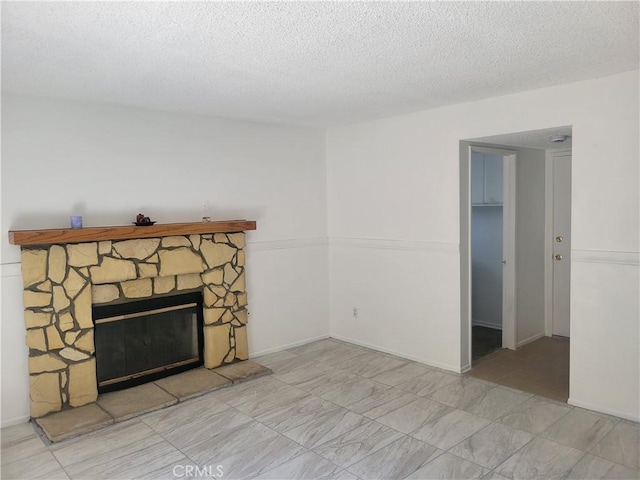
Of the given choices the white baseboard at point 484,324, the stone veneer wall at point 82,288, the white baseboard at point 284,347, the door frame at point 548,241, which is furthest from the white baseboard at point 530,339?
the stone veneer wall at point 82,288

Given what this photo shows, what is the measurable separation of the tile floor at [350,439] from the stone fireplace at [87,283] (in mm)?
409

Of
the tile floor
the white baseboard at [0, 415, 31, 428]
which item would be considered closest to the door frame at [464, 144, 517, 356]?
the tile floor

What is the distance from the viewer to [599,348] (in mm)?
3326

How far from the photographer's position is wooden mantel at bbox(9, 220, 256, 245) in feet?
10.6

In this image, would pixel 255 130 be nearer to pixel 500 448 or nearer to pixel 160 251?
pixel 160 251

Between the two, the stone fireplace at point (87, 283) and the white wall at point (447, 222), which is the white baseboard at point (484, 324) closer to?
the white wall at point (447, 222)

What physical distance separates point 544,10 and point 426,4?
531 millimetres

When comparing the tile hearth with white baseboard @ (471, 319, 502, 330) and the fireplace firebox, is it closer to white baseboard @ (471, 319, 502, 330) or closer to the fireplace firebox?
the fireplace firebox

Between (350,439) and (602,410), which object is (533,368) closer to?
(602,410)

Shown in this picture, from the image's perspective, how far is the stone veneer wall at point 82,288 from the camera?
11.1ft

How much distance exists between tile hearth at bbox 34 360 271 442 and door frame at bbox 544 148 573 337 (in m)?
2.99

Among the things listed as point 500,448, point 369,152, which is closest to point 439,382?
point 500,448

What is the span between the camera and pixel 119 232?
361cm

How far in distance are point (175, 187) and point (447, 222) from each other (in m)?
2.32
